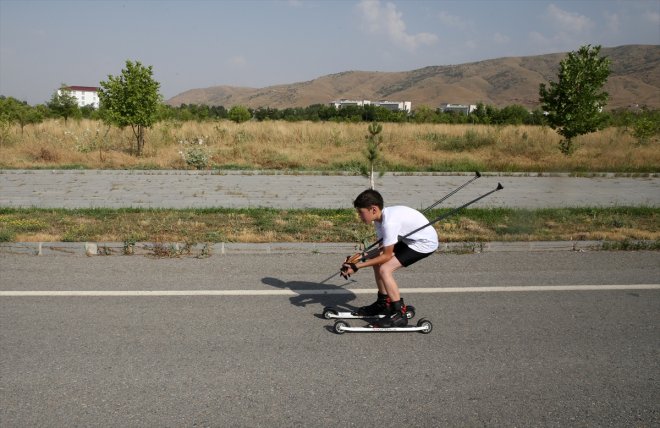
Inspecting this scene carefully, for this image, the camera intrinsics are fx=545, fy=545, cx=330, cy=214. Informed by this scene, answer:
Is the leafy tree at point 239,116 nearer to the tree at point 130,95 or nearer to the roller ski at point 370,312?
the tree at point 130,95

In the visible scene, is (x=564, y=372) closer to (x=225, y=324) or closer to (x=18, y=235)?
(x=225, y=324)

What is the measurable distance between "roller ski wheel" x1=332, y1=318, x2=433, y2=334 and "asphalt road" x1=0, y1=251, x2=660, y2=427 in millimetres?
66

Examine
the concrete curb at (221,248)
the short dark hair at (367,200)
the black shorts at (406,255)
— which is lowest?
the concrete curb at (221,248)

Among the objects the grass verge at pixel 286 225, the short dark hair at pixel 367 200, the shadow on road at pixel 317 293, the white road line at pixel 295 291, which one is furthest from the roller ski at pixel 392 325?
the grass verge at pixel 286 225

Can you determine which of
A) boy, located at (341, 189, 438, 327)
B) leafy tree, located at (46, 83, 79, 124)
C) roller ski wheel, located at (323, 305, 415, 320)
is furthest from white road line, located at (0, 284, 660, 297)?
leafy tree, located at (46, 83, 79, 124)

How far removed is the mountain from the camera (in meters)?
137

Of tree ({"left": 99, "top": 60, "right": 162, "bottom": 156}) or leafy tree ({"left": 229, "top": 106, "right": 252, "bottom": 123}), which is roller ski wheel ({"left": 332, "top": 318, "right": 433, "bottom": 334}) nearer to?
tree ({"left": 99, "top": 60, "right": 162, "bottom": 156})

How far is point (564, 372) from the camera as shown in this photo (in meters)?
4.09

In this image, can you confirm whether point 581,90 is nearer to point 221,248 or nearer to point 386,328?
point 221,248

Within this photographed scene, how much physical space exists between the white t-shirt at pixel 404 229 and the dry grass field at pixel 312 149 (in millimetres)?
12795

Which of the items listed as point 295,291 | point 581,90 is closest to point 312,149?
point 581,90

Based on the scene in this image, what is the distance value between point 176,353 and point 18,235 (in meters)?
4.81

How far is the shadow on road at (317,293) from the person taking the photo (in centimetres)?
570

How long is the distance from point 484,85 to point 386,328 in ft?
560
